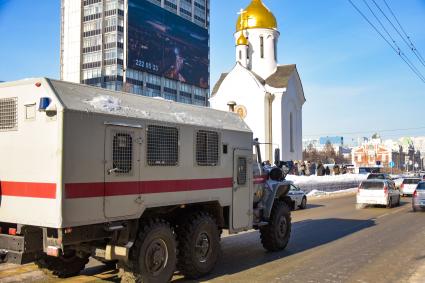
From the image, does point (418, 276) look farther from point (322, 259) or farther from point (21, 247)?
point (21, 247)

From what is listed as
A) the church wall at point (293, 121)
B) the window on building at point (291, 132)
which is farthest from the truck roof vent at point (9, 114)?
the window on building at point (291, 132)

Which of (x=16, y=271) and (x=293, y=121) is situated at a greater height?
(x=293, y=121)

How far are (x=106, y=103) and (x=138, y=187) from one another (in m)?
1.31

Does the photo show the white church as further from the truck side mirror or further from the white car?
the truck side mirror

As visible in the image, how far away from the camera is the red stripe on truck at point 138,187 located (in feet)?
20.1

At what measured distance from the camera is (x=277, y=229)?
1077 centimetres

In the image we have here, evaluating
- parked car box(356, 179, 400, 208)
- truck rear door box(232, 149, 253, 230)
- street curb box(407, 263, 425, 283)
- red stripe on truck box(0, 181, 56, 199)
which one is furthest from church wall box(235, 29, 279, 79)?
red stripe on truck box(0, 181, 56, 199)

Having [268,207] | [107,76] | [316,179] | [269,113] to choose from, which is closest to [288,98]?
[269,113]

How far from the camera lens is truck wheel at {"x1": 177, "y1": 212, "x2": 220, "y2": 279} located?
7.93m

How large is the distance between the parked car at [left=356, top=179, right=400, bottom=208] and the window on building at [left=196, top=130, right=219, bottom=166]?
16.1 metres

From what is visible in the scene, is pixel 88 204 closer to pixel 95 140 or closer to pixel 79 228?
pixel 79 228

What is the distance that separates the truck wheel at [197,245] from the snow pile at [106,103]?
2428 mm

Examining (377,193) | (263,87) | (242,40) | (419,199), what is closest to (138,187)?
(419,199)

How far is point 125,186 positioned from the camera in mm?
6730
